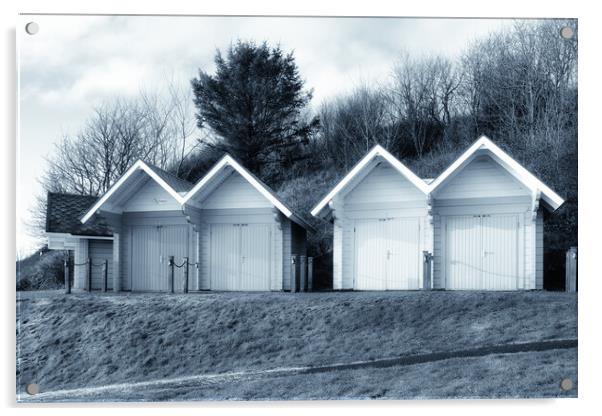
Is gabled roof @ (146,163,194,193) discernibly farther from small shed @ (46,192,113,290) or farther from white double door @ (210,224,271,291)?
small shed @ (46,192,113,290)

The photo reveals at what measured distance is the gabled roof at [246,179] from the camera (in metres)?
10.9

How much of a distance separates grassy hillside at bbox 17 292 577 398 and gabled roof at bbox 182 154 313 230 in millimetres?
1829

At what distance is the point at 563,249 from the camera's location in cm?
1058

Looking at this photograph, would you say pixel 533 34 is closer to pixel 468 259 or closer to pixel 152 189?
pixel 468 259

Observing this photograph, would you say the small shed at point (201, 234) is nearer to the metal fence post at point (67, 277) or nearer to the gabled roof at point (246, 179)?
the gabled roof at point (246, 179)

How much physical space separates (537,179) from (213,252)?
18.8ft

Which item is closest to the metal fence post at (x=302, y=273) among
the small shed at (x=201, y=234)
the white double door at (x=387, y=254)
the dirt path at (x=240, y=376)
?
the small shed at (x=201, y=234)

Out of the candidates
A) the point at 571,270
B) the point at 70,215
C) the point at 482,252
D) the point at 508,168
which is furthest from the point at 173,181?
the point at 571,270

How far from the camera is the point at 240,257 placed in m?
12.2

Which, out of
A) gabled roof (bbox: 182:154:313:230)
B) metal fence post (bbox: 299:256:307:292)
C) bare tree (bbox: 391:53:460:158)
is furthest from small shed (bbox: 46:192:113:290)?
bare tree (bbox: 391:53:460:158)

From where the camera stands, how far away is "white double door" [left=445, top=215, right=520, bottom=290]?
11.1m

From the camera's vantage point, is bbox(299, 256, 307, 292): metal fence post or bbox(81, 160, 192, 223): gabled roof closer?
bbox(81, 160, 192, 223): gabled roof

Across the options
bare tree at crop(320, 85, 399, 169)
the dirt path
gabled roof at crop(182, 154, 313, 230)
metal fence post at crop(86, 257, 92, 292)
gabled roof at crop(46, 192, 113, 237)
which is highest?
bare tree at crop(320, 85, 399, 169)

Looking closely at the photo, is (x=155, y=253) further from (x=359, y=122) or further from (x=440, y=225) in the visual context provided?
(x=440, y=225)
